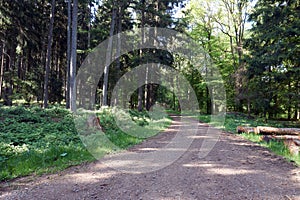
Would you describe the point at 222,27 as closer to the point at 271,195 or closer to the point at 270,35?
the point at 270,35

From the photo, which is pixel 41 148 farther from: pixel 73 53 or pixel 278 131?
pixel 278 131

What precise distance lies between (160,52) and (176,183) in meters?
16.0

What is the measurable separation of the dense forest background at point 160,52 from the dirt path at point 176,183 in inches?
311

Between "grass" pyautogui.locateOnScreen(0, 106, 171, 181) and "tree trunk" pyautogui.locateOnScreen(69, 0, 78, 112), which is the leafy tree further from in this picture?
"tree trunk" pyautogui.locateOnScreen(69, 0, 78, 112)

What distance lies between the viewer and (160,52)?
18641mm

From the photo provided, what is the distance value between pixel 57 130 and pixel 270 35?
1094 cm

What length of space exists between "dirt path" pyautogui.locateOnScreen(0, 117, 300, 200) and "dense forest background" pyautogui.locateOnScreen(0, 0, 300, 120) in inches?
311

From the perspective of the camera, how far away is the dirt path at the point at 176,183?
10.5 ft

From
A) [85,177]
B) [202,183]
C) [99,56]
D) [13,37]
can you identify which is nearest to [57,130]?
[85,177]

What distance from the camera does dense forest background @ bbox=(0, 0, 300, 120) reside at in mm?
11492

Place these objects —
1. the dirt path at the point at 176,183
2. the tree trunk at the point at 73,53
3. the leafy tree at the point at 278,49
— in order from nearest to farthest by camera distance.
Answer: the dirt path at the point at 176,183 < the leafy tree at the point at 278,49 < the tree trunk at the point at 73,53

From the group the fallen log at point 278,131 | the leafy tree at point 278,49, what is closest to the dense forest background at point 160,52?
the leafy tree at point 278,49

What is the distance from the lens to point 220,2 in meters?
23.0

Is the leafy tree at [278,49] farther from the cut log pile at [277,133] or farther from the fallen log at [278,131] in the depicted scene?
the cut log pile at [277,133]
